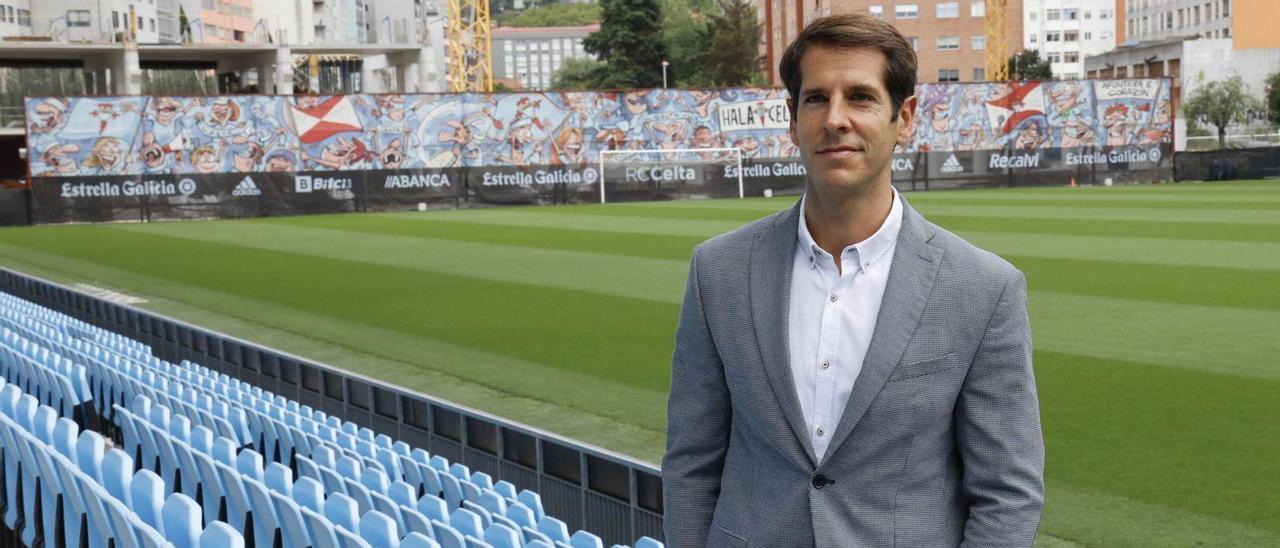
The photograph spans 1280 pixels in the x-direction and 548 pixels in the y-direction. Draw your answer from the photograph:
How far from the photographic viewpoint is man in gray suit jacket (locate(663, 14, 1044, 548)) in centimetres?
241

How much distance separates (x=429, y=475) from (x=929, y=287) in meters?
4.48

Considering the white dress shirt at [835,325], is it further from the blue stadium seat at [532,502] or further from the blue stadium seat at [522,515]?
the blue stadium seat at [532,502]

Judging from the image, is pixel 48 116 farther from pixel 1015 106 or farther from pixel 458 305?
pixel 1015 106

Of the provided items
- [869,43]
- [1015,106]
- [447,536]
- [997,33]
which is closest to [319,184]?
[1015,106]

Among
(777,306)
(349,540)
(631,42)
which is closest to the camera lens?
(777,306)

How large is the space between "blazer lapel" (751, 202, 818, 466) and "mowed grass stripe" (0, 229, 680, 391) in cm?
874

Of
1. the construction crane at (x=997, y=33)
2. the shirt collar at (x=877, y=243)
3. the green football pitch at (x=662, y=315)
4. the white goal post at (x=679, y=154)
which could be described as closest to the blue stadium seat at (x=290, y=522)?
the shirt collar at (x=877, y=243)

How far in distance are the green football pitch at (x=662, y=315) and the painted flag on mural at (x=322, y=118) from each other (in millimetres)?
6897

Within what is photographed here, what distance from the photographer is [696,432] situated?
2627mm

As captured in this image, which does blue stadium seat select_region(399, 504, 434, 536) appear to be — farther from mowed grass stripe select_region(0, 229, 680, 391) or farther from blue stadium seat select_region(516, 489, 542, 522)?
mowed grass stripe select_region(0, 229, 680, 391)

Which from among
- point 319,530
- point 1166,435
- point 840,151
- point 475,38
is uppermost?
point 475,38

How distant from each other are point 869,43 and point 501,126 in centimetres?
3918

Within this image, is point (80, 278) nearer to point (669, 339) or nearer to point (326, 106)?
point (669, 339)

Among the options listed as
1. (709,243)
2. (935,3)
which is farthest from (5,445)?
(935,3)
